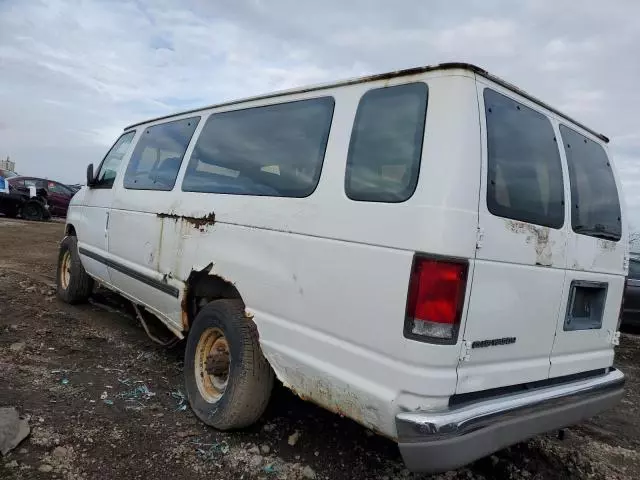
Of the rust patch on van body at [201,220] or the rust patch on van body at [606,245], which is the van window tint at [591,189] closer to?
the rust patch on van body at [606,245]

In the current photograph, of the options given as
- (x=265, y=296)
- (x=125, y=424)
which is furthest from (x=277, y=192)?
(x=125, y=424)

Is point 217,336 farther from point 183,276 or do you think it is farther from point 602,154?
point 602,154

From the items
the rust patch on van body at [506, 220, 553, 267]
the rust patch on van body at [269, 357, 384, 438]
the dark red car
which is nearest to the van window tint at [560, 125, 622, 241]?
the rust patch on van body at [506, 220, 553, 267]

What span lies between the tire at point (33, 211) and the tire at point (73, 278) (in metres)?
13.3

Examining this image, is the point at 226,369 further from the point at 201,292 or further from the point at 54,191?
the point at 54,191

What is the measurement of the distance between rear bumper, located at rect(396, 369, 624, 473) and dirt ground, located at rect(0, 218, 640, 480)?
0.71m

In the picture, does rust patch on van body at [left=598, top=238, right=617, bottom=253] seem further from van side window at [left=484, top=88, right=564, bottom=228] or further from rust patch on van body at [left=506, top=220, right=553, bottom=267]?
rust patch on van body at [left=506, top=220, right=553, bottom=267]

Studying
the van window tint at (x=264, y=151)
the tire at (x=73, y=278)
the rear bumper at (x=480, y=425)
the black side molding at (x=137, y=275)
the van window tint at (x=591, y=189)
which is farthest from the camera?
the tire at (x=73, y=278)

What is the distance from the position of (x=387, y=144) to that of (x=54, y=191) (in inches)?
795

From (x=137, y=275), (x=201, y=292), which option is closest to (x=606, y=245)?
(x=201, y=292)

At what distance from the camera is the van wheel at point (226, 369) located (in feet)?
9.77

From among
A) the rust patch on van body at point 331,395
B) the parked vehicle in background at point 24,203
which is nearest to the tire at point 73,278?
the rust patch on van body at point 331,395

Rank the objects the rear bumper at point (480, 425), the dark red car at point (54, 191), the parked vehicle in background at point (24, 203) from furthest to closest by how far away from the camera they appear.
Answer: the dark red car at point (54, 191)
the parked vehicle in background at point (24, 203)
the rear bumper at point (480, 425)

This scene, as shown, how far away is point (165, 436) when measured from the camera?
3150 millimetres
